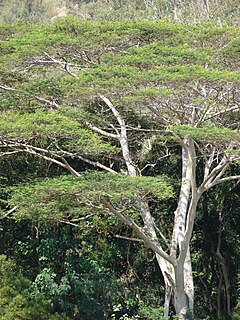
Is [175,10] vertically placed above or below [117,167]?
below

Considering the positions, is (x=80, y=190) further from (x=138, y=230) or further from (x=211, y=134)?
(x=211, y=134)

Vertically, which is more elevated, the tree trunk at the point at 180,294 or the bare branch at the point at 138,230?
the bare branch at the point at 138,230

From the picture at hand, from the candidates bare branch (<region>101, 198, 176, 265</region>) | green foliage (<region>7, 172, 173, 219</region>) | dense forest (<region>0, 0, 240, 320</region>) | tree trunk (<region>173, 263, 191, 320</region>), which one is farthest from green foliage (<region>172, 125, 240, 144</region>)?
tree trunk (<region>173, 263, 191, 320</region>)

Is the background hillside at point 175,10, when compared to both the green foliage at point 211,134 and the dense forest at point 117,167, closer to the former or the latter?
the dense forest at point 117,167

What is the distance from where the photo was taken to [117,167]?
37.1 feet

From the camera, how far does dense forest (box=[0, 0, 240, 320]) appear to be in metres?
7.90

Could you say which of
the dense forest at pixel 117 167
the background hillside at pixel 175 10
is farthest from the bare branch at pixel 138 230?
the background hillside at pixel 175 10

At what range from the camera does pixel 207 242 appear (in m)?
11.9

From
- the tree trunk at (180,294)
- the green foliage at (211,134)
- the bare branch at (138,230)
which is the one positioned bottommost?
the tree trunk at (180,294)

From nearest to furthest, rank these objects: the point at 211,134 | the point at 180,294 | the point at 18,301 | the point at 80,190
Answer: the point at 211,134, the point at 80,190, the point at 18,301, the point at 180,294

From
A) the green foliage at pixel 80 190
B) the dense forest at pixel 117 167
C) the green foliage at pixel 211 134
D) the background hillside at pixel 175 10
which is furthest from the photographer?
the background hillside at pixel 175 10

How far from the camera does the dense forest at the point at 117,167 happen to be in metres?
7.90

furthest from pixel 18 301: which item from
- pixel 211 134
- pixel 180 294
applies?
pixel 211 134

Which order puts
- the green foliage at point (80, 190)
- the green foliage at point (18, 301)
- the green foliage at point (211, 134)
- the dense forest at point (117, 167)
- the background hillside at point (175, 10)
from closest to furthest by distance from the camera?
the green foliage at point (211, 134) → the green foliage at point (80, 190) → the dense forest at point (117, 167) → the green foliage at point (18, 301) → the background hillside at point (175, 10)
